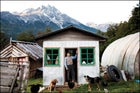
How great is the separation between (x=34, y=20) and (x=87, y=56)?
14670 cm

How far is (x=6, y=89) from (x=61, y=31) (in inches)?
387

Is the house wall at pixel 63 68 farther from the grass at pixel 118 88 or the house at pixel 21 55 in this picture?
the house at pixel 21 55

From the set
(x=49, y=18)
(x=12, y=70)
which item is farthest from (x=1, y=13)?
(x=12, y=70)

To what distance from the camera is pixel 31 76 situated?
2981cm

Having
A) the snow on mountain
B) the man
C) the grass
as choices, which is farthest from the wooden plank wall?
the snow on mountain

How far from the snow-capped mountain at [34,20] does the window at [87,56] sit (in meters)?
104

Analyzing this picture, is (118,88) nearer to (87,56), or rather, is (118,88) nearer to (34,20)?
(87,56)

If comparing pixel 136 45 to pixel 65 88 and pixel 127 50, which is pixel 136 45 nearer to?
pixel 127 50

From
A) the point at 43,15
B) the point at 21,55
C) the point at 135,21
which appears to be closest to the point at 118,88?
the point at 21,55

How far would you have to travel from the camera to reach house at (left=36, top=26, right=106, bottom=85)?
18.5 m

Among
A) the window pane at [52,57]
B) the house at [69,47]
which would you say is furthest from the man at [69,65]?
the window pane at [52,57]

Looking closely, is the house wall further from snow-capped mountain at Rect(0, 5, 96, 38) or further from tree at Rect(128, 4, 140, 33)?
snow-capped mountain at Rect(0, 5, 96, 38)

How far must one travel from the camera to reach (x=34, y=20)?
16288 centimetres

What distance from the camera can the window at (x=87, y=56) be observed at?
18.6 meters
